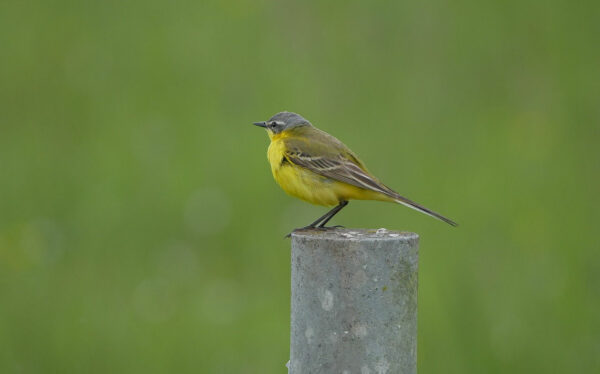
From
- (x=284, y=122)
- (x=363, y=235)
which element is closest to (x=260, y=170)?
(x=284, y=122)

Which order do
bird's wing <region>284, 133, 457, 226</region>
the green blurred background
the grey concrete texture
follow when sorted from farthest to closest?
1. the green blurred background
2. bird's wing <region>284, 133, 457, 226</region>
3. the grey concrete texture

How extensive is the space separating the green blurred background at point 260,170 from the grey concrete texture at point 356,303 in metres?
3.30

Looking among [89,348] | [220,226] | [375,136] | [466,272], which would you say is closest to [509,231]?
[466,272]

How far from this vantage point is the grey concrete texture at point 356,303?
364cm

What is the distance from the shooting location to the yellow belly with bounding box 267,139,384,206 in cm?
530

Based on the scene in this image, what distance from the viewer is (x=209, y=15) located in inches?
441

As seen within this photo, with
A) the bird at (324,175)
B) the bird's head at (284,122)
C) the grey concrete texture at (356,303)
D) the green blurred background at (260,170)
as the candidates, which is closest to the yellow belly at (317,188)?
the bird at (324,175)

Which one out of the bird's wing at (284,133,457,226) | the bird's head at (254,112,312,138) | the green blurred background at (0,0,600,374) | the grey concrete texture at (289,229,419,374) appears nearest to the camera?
the grey concrete texture at (289,229,419,374)

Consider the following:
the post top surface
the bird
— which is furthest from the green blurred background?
the post top surface

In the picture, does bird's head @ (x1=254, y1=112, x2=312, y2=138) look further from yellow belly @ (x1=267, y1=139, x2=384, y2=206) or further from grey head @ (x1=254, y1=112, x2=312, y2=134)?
yellow belly @ (x1=267, y1=139, x2=384, y2=206)

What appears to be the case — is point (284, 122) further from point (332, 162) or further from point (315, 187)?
point (315, 187)

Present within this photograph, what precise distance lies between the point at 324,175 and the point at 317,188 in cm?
9

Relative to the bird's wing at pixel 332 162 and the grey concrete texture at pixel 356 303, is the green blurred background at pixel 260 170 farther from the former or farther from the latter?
the grey concrete texture at pixel 356 303

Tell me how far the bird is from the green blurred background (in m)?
2.09
